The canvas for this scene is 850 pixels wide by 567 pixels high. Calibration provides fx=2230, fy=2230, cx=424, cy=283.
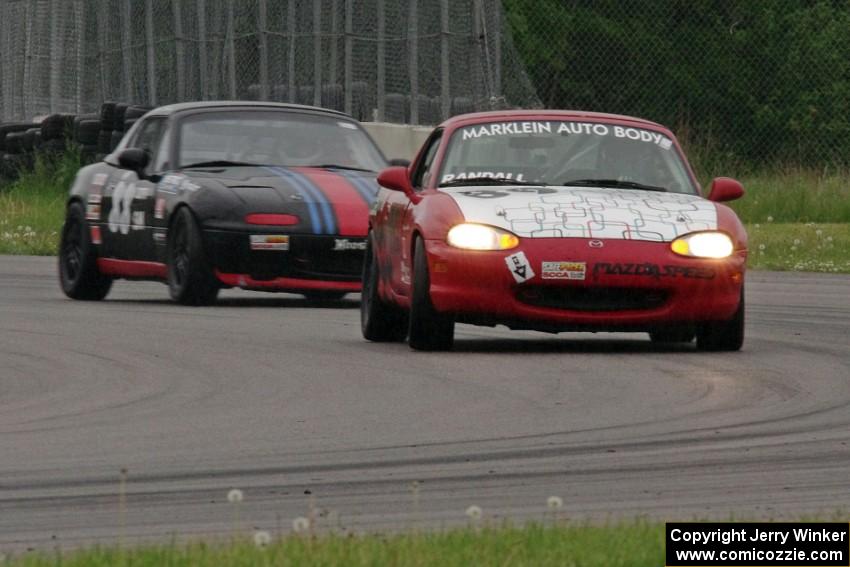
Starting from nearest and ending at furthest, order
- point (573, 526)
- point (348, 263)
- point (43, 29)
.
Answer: point (573, 526) → point (348, 263) → point (43, 29)

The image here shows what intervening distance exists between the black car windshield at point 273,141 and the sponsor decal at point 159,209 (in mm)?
393

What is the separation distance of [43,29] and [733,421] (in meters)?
26.5

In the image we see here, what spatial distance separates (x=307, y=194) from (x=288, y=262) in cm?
50

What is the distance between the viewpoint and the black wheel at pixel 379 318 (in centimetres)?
1241

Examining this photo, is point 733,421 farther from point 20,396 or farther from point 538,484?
point 20,396

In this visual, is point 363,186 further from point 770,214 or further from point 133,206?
point 770,214

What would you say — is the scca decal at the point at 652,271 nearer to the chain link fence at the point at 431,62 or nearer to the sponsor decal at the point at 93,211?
the sponsor decal at the point at 93,211

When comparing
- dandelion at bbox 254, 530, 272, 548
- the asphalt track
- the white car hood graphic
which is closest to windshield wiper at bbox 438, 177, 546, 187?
the white car hood graphic

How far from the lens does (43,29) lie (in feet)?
111

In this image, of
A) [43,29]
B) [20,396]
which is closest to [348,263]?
[20,396]

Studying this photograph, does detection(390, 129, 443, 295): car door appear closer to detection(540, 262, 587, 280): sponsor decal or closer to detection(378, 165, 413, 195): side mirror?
detection(378, 165, 413, 195): side mirror

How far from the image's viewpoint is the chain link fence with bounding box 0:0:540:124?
2528 centimetres

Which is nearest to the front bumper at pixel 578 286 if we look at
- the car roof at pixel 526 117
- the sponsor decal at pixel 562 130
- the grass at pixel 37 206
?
the sponsor decal at pixel 562 130

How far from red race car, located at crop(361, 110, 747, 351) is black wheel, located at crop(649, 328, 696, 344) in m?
0.02
